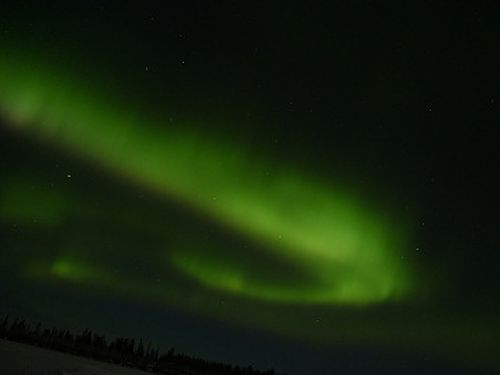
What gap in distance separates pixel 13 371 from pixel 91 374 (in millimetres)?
5613

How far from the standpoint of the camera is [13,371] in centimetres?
3256

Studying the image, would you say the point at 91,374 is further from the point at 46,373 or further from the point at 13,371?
the point at 13,371

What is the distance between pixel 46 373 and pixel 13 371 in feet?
12.6

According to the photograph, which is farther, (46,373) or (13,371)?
(13,371)

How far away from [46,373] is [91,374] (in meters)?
2.71

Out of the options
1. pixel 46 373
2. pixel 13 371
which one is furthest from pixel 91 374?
pixel 13 371

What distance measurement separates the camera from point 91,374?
103 feet
